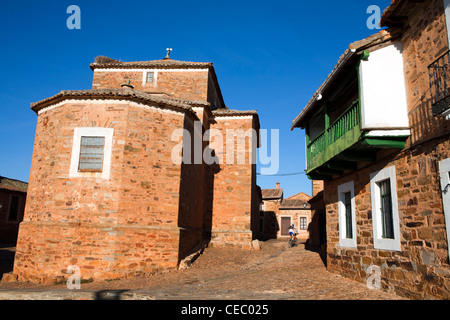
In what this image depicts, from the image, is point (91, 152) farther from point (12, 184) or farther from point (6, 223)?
point (12, 184)

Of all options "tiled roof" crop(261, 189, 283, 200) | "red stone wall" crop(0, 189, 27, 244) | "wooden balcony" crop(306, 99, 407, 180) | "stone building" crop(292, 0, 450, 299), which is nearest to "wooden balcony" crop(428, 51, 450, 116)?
"stone building" crop(292, 0, 450, 299)

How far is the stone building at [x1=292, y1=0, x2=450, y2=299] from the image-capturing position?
593 centimetres

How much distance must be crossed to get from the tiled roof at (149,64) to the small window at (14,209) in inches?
462

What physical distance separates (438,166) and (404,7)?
3.55 m

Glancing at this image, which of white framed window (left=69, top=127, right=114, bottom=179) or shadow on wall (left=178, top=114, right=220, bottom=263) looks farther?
shadow on wall (left=178, top=114, right=220, bottom=263)

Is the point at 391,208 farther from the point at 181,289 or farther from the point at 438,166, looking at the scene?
the point at 181,289

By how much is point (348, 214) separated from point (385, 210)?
6.64 ft

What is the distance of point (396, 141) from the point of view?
698 cm

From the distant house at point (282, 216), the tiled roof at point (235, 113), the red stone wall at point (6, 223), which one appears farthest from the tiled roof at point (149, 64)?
the distant house at point (282, 216)

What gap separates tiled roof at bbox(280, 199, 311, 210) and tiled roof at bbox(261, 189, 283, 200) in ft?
2.98

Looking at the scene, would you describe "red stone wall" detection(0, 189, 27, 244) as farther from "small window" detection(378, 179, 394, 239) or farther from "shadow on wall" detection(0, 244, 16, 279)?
"small window" detection(378, 179, 394, 239)

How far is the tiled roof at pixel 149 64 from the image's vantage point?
768 inches

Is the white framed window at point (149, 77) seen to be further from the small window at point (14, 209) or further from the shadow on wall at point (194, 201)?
the small window at point (14, 209)

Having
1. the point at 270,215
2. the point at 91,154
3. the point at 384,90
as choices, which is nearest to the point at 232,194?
the point at 91,154
